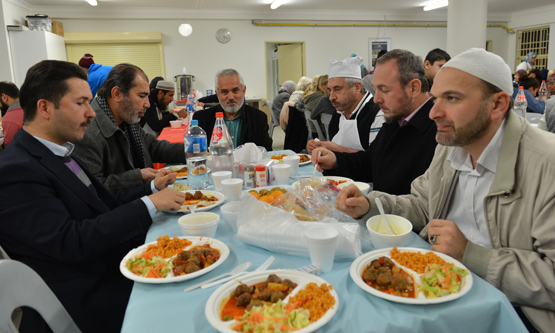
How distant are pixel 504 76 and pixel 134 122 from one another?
2.35 m

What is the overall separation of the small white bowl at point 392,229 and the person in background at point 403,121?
850mm

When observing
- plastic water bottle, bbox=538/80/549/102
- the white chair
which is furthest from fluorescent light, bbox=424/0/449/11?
the white chair

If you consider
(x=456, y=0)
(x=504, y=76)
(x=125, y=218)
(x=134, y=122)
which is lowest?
(x=125, y=218)

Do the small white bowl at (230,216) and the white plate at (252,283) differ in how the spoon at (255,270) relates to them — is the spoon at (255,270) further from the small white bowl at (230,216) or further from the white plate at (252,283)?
the small white bowl at (230,216)

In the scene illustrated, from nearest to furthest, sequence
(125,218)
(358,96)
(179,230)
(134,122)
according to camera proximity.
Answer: (125,218)
(179,230)
(134,122)
(358,96)

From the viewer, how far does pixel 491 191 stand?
4.26 feet

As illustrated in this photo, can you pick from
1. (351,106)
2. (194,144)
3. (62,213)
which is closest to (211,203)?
(62,213)

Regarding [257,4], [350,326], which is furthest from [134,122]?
[257,4]

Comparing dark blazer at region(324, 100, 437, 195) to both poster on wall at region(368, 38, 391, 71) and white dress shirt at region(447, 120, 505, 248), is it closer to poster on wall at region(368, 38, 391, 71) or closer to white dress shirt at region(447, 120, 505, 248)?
white dress shirt at region(447, 120, 505, 248)

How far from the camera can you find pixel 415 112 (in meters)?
2.27

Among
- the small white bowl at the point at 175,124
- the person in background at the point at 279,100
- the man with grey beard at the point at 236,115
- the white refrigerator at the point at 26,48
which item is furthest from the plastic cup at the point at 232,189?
the white refrigerator at the point at 26,48

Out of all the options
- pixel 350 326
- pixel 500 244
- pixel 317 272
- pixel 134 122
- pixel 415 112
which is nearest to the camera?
pixel 350 326

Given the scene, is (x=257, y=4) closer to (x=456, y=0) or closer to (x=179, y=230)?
(x=456, y=0)

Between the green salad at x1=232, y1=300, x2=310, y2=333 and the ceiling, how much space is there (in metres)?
9.14
